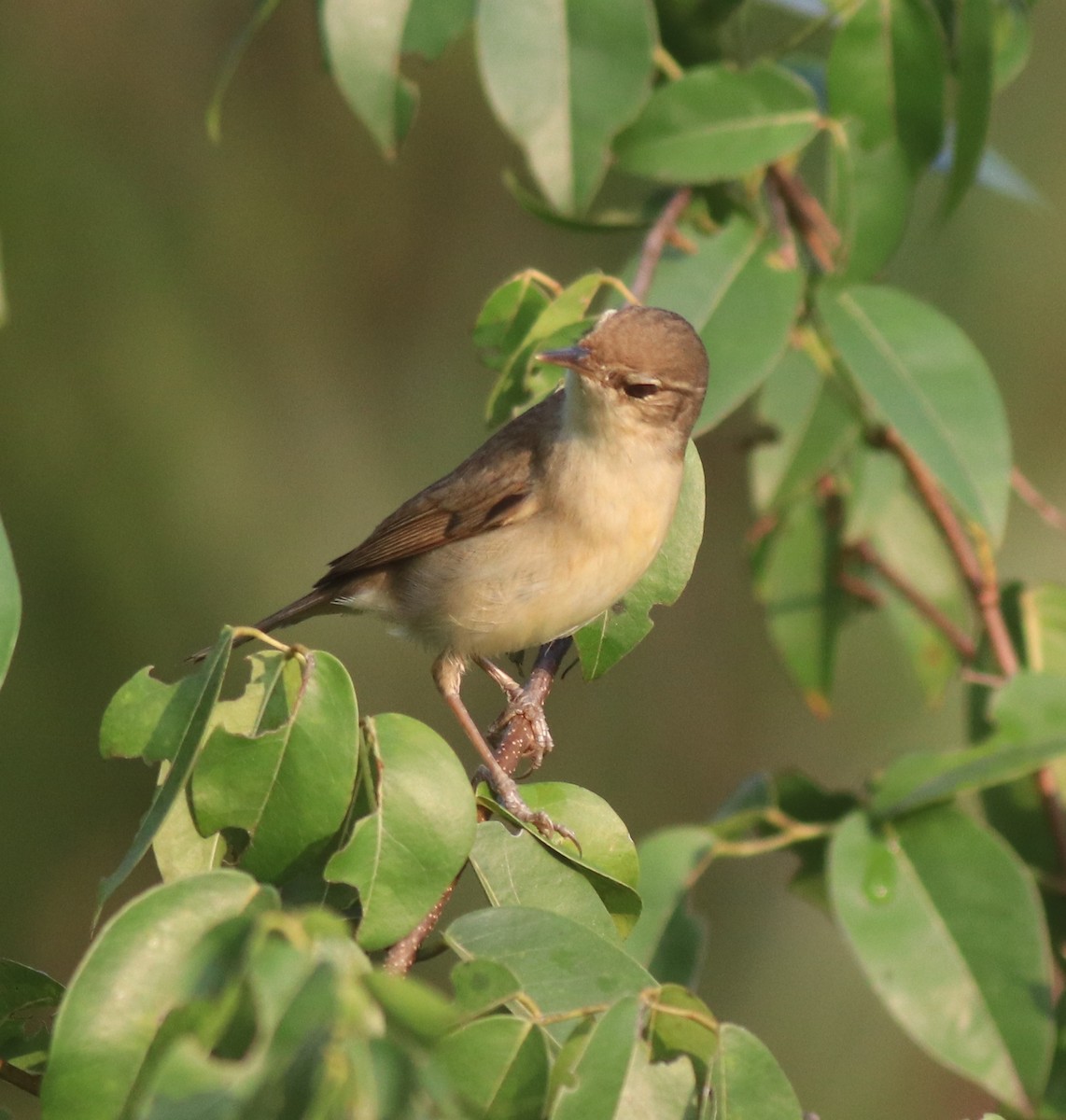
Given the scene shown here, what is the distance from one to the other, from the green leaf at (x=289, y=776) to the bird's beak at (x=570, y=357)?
1.24m

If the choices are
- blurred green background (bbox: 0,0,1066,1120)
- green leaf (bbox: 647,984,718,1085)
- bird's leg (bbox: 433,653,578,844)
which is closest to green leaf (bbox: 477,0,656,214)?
bird's leg (bbox: 433,653,578,844)

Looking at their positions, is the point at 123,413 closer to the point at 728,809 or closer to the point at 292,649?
the point at 728,809

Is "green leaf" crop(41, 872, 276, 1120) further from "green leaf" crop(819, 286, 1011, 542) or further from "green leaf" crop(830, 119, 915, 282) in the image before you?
"green leaf" crop(830, 119, 915, 282)

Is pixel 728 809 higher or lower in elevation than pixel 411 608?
lower

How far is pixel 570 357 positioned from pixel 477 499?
582mm

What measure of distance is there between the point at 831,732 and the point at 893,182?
400 centimetres

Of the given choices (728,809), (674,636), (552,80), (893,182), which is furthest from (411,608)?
(674,636)

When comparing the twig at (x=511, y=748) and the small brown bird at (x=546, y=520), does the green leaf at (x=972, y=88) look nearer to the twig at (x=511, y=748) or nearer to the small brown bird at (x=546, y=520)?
the small brown bird at (x=546, y=520)

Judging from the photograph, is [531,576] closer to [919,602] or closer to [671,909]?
[671,909]

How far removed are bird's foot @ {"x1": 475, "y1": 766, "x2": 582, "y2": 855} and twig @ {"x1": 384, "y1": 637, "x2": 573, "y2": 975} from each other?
5 centimetres

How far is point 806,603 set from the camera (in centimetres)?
462

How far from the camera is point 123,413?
19.6 feet

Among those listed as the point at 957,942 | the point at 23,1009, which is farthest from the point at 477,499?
the point at 23,1009

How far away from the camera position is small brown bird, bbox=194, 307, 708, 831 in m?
3.27
